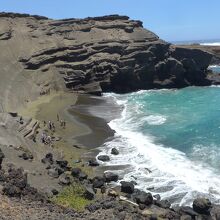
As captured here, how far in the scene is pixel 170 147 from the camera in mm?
46875

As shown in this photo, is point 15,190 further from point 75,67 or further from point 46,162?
point 75,67

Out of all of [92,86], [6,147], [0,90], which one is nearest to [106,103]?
[92,86]

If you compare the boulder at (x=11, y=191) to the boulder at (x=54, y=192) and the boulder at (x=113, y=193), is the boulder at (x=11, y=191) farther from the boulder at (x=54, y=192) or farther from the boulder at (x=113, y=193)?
the boulder at (x=113, y=193)

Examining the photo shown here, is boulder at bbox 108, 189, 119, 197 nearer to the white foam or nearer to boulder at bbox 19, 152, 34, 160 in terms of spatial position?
boulder at bbox 19, 152, 34, 160

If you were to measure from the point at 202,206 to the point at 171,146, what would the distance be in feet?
55.5

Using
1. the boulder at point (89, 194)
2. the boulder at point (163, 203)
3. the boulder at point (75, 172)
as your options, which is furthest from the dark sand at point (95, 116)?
the boulder at point (163, 203)

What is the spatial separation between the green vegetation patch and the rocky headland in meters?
0.07

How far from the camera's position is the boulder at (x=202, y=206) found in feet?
100

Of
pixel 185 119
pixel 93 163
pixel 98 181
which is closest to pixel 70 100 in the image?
pixel 185 119

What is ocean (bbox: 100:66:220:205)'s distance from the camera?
35625 millimetres

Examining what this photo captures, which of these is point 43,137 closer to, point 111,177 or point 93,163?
point 93,163

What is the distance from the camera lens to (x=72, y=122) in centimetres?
5928

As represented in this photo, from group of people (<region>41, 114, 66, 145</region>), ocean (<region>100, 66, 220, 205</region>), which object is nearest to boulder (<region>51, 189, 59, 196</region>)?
ocean (<region>100, 66, 220, 205</region>)

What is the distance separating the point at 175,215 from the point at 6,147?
16.0m
